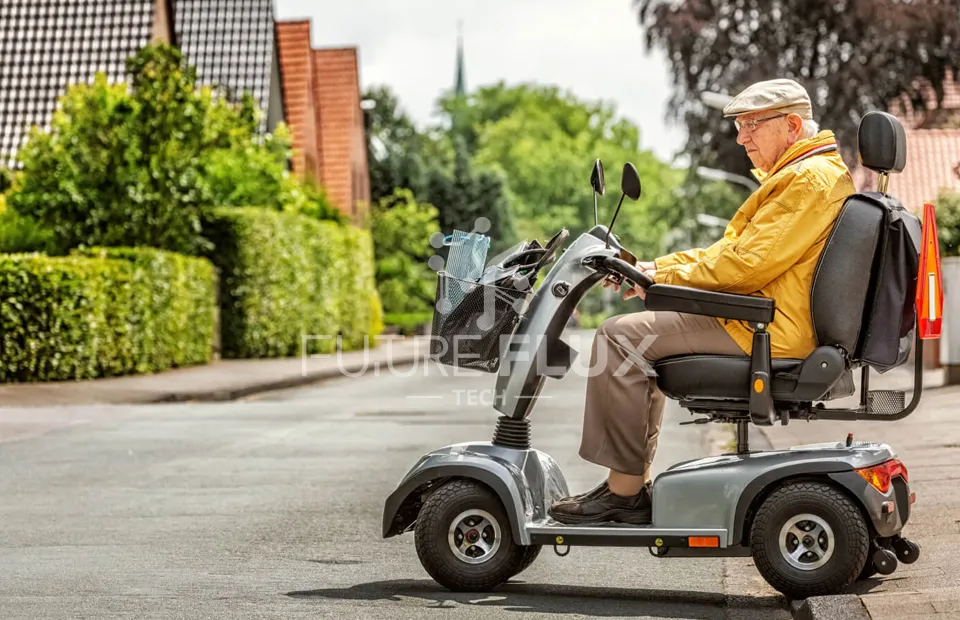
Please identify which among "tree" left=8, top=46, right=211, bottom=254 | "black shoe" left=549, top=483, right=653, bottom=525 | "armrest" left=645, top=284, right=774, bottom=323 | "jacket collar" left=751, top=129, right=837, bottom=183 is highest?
"tree" left=8, top=46, right=211, bottom=254

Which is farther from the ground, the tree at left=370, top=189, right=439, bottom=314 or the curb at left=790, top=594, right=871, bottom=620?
the tree at left=370, top=189, right=439, bottom=314

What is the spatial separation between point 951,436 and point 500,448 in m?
7.06

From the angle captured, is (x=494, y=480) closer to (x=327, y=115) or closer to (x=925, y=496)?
(x=925, y=496)

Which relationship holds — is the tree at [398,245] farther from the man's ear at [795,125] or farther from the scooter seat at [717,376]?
the scooter seat at [717,376]

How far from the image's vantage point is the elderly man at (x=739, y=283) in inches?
235

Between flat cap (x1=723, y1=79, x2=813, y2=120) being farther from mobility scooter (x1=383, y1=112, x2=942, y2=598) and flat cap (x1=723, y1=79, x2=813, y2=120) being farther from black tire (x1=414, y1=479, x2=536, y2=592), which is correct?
black tire (x1=414, y1=479, x2=536, y2=592)

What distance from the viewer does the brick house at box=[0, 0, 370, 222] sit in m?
41.9

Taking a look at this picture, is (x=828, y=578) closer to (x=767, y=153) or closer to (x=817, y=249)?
(x=817, y=249)

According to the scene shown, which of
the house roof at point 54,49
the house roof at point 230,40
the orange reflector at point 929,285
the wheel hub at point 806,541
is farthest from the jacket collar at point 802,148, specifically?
the house roof at point 230,40

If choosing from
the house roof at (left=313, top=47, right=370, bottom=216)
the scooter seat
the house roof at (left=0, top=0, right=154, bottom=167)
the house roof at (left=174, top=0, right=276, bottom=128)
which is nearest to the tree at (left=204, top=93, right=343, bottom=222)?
the house roof at (left=0, top=0, right=154, bottom=167)

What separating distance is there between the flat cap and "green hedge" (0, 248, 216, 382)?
16291mm

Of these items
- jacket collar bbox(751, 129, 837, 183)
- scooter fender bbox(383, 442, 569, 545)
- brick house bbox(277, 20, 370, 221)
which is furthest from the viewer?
brick house bbox(277, 20, 370, 221)

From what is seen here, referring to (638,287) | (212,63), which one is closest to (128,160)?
(212,63)

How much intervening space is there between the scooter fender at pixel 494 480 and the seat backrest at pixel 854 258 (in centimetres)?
125
